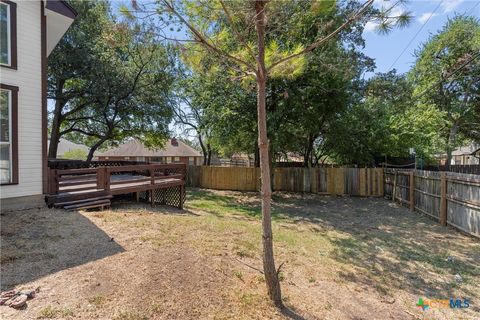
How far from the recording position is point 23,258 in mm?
3717

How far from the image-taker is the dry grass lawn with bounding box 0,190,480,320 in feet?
9.52

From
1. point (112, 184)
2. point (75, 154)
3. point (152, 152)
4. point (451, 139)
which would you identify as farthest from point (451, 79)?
point (75, 154)

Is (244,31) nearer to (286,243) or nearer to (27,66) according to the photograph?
(286,243)

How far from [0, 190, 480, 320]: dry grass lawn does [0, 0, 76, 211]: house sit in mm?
638

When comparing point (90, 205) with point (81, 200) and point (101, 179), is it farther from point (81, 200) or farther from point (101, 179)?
point (101, 179)

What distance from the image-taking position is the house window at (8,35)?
Answer: 5887 mm

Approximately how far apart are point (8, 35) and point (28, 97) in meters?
1.24

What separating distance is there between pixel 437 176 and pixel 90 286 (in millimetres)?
8718

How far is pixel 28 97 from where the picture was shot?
6191 millimetres

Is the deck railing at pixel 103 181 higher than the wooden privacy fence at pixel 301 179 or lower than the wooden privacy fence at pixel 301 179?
higher

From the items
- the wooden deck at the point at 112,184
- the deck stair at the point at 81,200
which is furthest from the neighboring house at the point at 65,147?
the deck stair at the point at 81,200

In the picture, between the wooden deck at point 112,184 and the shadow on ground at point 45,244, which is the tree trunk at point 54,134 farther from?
the shadow on ground at point 45,244

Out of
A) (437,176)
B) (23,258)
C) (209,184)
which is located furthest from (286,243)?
(209,184)

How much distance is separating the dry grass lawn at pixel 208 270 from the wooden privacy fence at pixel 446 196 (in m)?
0.48
